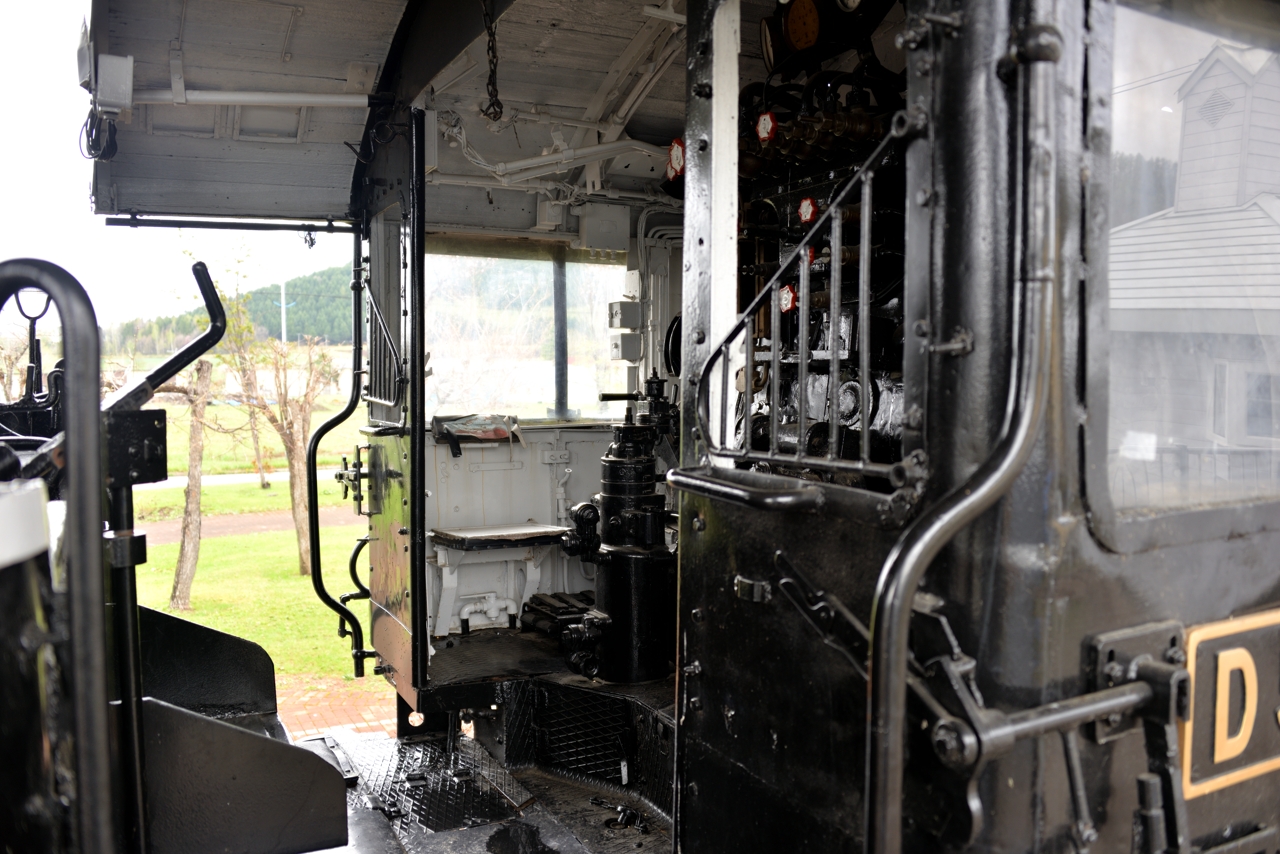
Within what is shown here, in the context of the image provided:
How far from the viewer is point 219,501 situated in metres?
12.4

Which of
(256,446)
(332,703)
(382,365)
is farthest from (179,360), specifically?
(256,446)

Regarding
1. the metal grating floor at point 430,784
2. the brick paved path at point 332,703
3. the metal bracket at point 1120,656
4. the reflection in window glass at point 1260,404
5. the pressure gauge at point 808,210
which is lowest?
the brick paved path at point 332,703

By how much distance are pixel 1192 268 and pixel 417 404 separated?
314 cm

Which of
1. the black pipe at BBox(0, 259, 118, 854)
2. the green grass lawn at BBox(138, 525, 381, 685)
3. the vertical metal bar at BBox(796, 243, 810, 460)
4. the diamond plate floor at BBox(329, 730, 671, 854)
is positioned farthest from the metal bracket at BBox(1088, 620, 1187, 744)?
the green grass lawn at BBox(138, 525, 381, 685)

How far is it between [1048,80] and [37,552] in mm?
1614

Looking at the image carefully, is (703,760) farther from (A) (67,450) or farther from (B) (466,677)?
(B) (466,677)

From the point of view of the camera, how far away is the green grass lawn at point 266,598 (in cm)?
862

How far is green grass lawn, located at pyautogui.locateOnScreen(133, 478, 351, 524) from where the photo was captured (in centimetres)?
1191

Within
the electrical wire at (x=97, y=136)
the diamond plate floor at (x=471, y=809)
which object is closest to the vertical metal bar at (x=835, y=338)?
the diamond plate floor at (x=471, y=809)

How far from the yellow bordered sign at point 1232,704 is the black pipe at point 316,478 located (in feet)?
11.6

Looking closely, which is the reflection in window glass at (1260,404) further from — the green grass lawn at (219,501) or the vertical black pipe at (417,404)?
the green grass lawn at (219,501)

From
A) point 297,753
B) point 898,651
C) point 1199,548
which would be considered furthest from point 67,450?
point 1199,548

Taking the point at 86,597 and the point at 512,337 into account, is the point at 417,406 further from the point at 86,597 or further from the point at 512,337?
the point at 86,597

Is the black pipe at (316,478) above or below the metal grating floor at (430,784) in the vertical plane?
above
